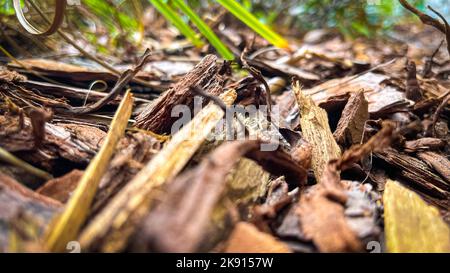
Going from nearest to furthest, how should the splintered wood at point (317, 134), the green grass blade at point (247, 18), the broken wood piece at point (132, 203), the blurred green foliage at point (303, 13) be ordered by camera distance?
1. the broken wood piece at point (132, 203)
2. the splintered wood at point (317, 134)
3. the green grass blade at point (247, 18)
4. the blurred green foliage at point (303, 13)

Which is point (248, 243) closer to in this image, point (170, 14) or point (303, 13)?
point (170, 14)

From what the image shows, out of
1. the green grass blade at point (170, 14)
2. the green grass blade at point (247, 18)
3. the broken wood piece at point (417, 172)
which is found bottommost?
the broken wood piece at point (417, 172)

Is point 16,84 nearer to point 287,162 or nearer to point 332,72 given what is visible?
point 287,162

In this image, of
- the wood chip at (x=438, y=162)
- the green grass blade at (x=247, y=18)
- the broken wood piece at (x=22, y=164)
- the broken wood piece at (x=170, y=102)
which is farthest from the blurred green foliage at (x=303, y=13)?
the wood chip at (x=438, y=162)

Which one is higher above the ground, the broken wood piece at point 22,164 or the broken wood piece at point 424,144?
the broken wood piece at point 424,144

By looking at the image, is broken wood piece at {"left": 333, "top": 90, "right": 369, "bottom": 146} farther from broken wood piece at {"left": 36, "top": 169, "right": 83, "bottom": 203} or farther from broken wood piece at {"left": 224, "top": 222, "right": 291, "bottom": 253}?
broken wood piece at {"left": 36, "top": 169, "right": 83, "bottom": 203}

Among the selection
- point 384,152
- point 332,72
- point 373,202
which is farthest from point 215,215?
point 332,72

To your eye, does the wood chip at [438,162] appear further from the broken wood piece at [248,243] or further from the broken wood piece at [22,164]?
the broken wood piece at [22,164]
